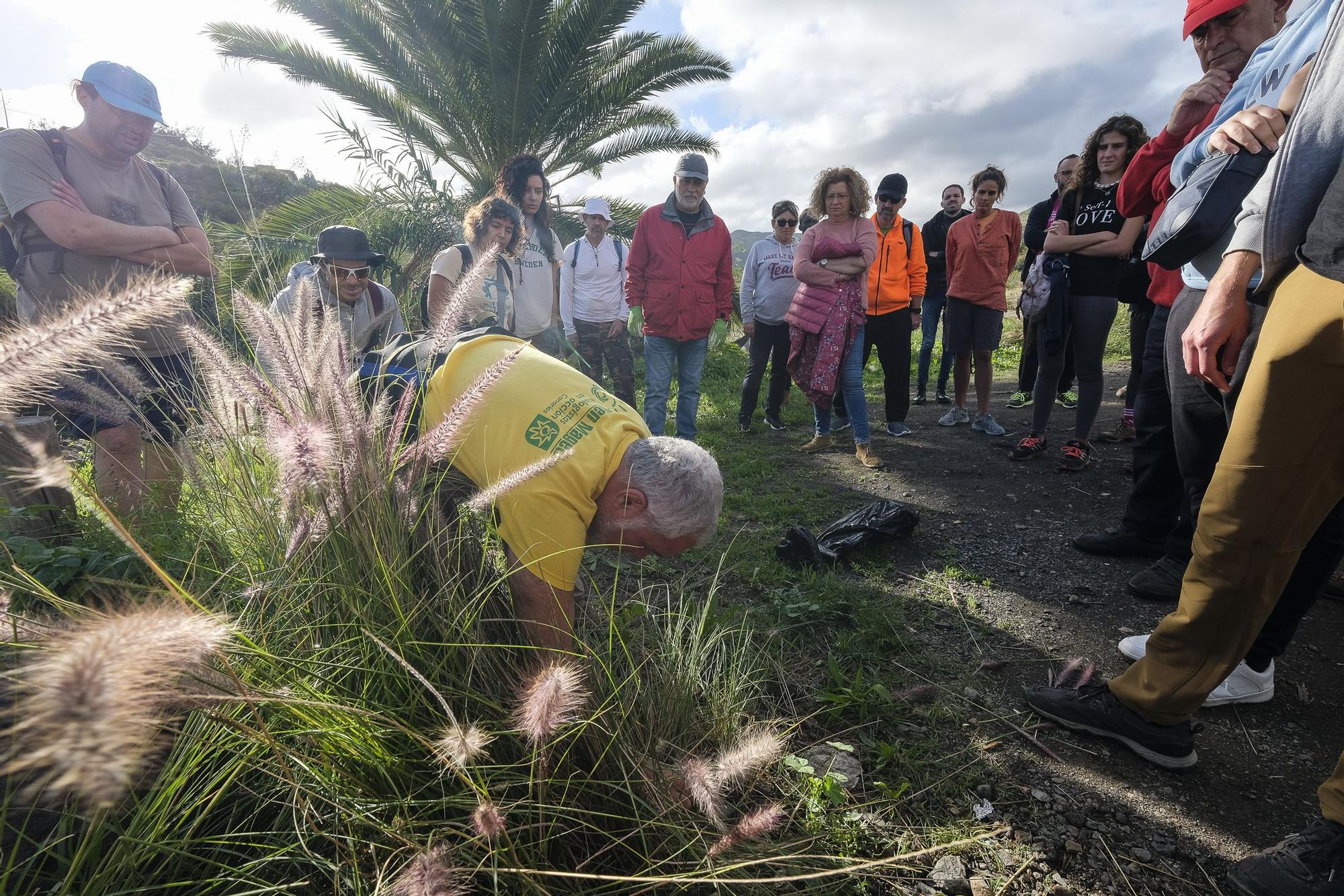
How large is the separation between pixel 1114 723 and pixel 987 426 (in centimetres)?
383

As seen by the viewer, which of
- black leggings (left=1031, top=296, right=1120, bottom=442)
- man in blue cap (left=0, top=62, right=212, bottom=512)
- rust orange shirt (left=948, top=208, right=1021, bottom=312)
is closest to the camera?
man in blue cap (left=0, top=62, right=212, bottom=512)

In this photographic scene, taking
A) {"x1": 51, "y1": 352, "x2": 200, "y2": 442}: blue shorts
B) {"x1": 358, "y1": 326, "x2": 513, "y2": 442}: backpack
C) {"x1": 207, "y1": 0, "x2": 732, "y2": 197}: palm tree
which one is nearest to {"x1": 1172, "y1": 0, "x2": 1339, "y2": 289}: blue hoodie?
{"x1": 358, "y1": 326, "x2": 513, "y2": 442}: backpack

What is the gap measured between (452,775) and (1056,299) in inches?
179

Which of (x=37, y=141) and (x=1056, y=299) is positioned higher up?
(x=37, y=141)

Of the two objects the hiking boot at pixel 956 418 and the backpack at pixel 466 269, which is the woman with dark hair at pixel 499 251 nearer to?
the backpack at pixel 466 269

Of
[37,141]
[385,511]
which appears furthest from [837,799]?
[37,141]

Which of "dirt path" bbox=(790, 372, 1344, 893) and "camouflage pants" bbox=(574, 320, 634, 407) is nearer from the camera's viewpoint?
"dirt path" bbox=(790, 372, 1344, 893)

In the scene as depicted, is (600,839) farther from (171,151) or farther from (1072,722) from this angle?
(171,151)

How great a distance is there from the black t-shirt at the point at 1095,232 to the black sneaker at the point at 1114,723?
3023 millimetres

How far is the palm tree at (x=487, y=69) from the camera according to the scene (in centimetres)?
788

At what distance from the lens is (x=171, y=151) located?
64.7 ft

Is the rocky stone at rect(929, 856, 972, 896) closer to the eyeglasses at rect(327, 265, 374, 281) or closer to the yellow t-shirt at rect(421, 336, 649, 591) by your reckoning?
the yellow t-shirt at rect(421, 336, 649, 591)

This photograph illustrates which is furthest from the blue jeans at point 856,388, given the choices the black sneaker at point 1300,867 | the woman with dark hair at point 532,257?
the black sneaker at point 1300,867

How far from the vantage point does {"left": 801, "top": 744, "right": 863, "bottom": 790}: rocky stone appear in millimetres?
1664
